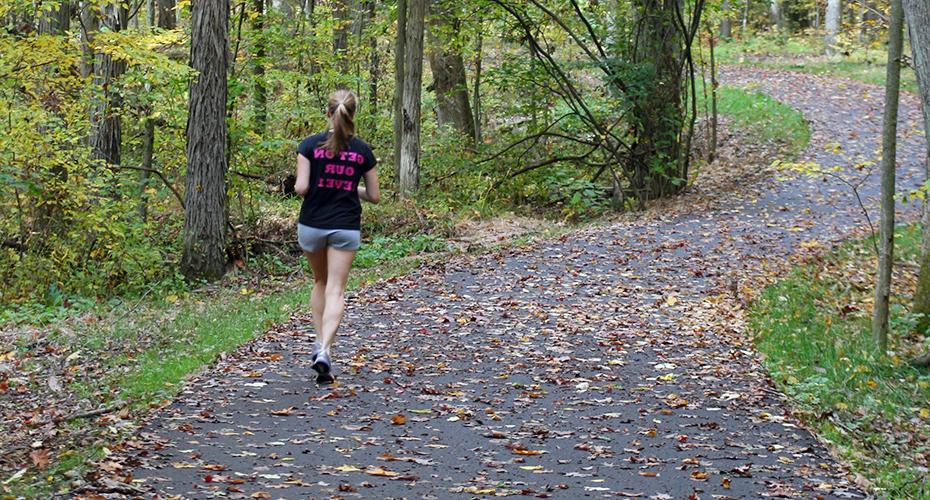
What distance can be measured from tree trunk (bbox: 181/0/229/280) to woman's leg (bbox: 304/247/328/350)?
21.9ft

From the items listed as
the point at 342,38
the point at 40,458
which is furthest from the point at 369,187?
the point at 342,38

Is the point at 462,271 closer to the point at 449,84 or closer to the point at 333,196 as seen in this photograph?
the point at 333,196

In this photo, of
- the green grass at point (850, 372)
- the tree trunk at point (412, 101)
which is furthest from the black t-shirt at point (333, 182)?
the tree trunk at point (412, 101)

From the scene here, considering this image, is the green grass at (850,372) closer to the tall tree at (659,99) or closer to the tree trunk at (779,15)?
the tall tree at (659,99)

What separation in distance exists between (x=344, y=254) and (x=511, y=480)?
105 inches

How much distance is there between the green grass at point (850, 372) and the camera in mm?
6516

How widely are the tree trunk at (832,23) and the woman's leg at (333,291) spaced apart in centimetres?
3406

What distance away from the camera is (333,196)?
7660mm

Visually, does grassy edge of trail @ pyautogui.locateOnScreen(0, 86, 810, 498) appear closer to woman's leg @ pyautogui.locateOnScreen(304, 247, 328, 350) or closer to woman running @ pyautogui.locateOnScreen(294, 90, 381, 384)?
woman's leg @ pyautogui.locateOnScreen(304, 247, 328, 350)

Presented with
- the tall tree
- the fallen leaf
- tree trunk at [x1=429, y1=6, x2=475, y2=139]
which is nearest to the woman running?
the fallen leaf

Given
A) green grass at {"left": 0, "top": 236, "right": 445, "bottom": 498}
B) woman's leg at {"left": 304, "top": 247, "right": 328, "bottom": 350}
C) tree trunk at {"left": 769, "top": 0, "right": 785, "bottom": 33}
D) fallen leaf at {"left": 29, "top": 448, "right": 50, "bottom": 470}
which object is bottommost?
green grass at {"left": 0, "top": 236, "right": 445, "bottom": 498}

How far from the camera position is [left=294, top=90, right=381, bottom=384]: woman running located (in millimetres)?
7527

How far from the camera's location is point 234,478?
18.7 ft

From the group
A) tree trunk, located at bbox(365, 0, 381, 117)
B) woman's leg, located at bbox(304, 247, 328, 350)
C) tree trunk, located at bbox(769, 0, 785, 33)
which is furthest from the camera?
tree trunk, located at bbox(769, 0, 785, 33)
